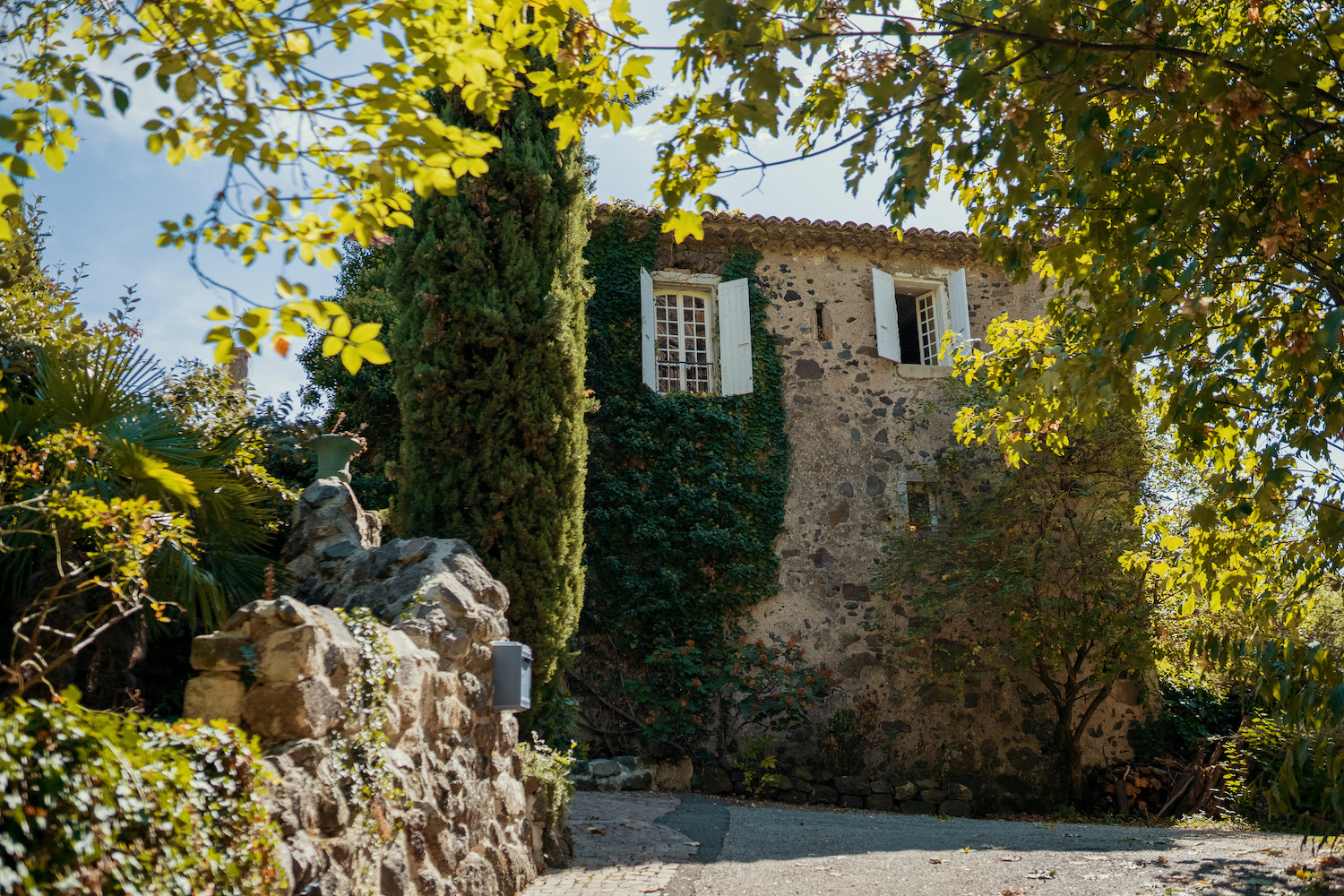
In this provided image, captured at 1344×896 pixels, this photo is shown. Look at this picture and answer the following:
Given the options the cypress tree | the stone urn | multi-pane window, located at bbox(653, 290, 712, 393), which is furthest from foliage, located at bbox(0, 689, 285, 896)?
multi-pane window, located at bbox(653, 290, 712, 393)

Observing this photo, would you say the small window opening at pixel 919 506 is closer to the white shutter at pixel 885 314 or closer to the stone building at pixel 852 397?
the stone building at pixel 852 397

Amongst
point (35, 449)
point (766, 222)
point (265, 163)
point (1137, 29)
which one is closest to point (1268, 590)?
point (1137, 29)

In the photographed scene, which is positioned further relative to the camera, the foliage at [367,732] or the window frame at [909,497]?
the window frame at [909,497]

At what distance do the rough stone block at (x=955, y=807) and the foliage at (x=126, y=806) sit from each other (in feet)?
28.8

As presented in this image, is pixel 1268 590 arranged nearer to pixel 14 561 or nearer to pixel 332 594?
pixel 332 594

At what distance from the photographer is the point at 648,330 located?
35.8ft

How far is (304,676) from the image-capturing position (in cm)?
309

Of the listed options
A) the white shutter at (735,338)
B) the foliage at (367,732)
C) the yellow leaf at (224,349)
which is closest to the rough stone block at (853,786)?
the white shutter at (735,338)

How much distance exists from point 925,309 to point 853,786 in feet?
19.5

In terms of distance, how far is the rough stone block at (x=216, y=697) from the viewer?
3020mm

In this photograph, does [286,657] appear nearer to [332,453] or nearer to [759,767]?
[332,453]

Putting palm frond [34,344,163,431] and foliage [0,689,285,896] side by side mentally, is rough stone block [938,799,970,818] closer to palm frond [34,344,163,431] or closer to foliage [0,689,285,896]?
palm frond [34,344,163,431]

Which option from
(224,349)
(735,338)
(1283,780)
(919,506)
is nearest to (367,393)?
(735,338)

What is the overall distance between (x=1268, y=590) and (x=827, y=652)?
6774 mm
